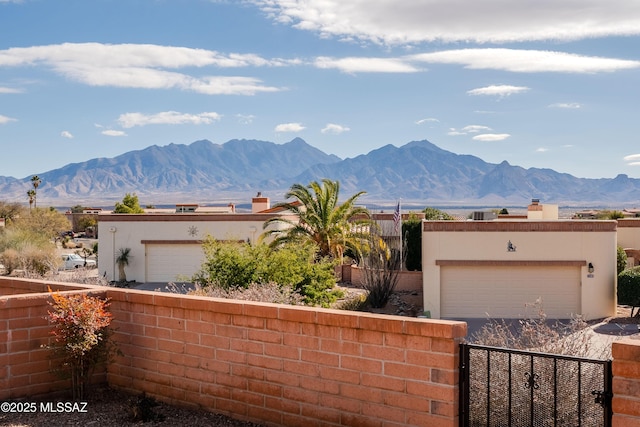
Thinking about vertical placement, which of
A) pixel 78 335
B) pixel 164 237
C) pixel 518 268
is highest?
pixel 78 335

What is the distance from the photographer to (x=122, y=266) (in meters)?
40.0

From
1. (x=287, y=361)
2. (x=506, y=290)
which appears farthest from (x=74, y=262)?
(x=287, y=361)

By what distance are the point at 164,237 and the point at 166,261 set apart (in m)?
1.40

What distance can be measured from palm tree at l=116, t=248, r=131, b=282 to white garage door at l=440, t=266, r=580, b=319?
1938 cm

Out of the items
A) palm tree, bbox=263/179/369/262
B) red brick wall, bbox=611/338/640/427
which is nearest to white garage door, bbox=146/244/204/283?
palm tree, bbox=263/179/369/262

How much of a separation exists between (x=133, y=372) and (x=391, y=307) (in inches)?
833

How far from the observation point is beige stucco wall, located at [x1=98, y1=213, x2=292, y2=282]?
39.3 m

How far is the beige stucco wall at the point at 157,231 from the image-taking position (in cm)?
3928

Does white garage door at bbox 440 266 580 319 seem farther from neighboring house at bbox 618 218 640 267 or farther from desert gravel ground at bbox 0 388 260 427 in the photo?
desert gravel ground at bbox 0 388 260 427

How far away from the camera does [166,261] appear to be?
132ft

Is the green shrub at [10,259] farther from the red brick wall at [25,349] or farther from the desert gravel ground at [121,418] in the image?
the desert gravel ground at [121,418]

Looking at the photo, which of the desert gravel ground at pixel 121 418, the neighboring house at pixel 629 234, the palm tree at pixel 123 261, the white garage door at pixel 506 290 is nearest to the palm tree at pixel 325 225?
the white garage door at pixel 506 290

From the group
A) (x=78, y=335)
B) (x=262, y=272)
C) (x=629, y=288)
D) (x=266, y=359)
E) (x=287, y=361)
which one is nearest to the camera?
(x=287, y=361)

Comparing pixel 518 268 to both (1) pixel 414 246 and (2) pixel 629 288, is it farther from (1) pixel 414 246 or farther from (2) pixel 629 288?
(1) pixel 414 246
